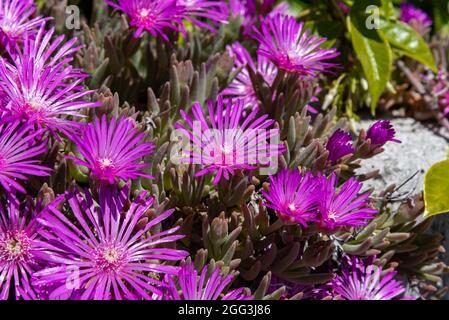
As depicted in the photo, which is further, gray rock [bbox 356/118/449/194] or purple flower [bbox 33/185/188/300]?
gray rock [bbox 356/118/449/194]

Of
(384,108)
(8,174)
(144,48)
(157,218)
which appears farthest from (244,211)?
(384,108)

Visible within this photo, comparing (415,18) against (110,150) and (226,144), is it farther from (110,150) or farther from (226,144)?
(110,150)

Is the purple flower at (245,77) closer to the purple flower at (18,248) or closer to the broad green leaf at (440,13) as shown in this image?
the purple flower at (18,248)

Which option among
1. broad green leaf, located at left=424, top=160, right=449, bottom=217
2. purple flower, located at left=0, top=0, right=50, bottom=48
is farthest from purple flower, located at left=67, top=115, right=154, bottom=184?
broad green leaf, located at left=424, top=160, right=449, bottom=217

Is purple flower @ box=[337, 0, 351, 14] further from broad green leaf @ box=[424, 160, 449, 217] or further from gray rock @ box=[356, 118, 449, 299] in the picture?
broad green leaf @ box=[424, 160, 449, 217]

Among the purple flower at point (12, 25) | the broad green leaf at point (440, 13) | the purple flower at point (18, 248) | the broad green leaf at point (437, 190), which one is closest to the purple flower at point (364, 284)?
the broad green leaf at point (437, 190)

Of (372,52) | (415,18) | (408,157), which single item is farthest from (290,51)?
(415,18)
